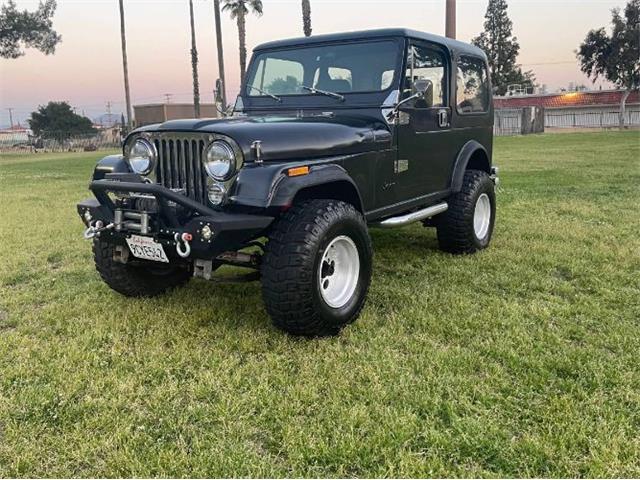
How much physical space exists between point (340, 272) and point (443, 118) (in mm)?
1989

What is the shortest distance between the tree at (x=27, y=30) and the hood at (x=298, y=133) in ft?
103

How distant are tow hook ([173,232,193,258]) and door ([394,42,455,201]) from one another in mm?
1927

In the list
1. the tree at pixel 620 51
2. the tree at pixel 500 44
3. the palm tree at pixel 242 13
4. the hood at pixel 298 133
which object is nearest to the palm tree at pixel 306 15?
the palm tree at pixel 242 13

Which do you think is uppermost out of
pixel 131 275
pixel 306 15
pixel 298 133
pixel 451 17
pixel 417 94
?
pixel 306 15

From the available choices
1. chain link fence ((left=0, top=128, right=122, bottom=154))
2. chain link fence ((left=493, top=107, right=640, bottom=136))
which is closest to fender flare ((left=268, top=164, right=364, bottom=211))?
chain link fence ((left=493, top=107, right=640, bottom=136))

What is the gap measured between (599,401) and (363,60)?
303cm

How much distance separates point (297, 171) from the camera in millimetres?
3408

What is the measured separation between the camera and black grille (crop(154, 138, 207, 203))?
3463mm

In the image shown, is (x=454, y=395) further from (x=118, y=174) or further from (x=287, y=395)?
(x=118, y=174)

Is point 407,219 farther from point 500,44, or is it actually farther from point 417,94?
point 500,44

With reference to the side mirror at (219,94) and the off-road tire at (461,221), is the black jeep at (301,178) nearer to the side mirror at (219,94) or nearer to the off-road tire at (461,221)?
the off-road tire at (461,221)

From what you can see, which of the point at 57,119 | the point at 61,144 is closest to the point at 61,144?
the point at 61,144

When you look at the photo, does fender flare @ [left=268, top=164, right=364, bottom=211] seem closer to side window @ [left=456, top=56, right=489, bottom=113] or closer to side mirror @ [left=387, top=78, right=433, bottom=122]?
side mirror @ [left=387, top=78, right=433, bottom=122]

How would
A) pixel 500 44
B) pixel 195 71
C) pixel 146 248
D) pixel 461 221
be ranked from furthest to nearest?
pixel 500 44
pixel 195 71
pixel 461 221
pixel 146 248
